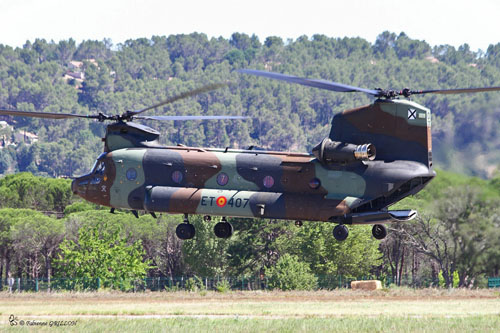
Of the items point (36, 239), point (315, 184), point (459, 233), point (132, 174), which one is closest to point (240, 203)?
point (315, 184)

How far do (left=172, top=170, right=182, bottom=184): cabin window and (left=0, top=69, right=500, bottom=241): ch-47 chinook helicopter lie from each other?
0.04 m

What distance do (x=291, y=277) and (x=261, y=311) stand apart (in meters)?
32.5

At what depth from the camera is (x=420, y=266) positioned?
109 m

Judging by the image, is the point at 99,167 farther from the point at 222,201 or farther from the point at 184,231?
the point at 222,201

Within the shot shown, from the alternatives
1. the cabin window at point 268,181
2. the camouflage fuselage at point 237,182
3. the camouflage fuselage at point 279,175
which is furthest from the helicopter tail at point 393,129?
the cabin window at point 268,181

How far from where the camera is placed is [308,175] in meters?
38.9

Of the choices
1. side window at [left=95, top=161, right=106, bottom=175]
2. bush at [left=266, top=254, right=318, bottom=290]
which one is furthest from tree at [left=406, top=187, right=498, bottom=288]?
side window at [left=95, top=161, right=106, bottom=175]

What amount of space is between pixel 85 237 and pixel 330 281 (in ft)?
80.4

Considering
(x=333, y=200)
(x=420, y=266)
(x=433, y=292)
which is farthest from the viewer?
(x=420, y=266)

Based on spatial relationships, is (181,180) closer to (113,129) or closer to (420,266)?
(113,129)

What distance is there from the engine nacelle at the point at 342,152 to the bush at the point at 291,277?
157 feet

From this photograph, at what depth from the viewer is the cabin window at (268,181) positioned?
39.6 m

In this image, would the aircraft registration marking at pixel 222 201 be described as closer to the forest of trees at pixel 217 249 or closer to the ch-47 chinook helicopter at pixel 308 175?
the ch-47 chinook helicopter at pixel 308 175

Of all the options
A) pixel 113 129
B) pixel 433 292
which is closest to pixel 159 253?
pixel 433 292
